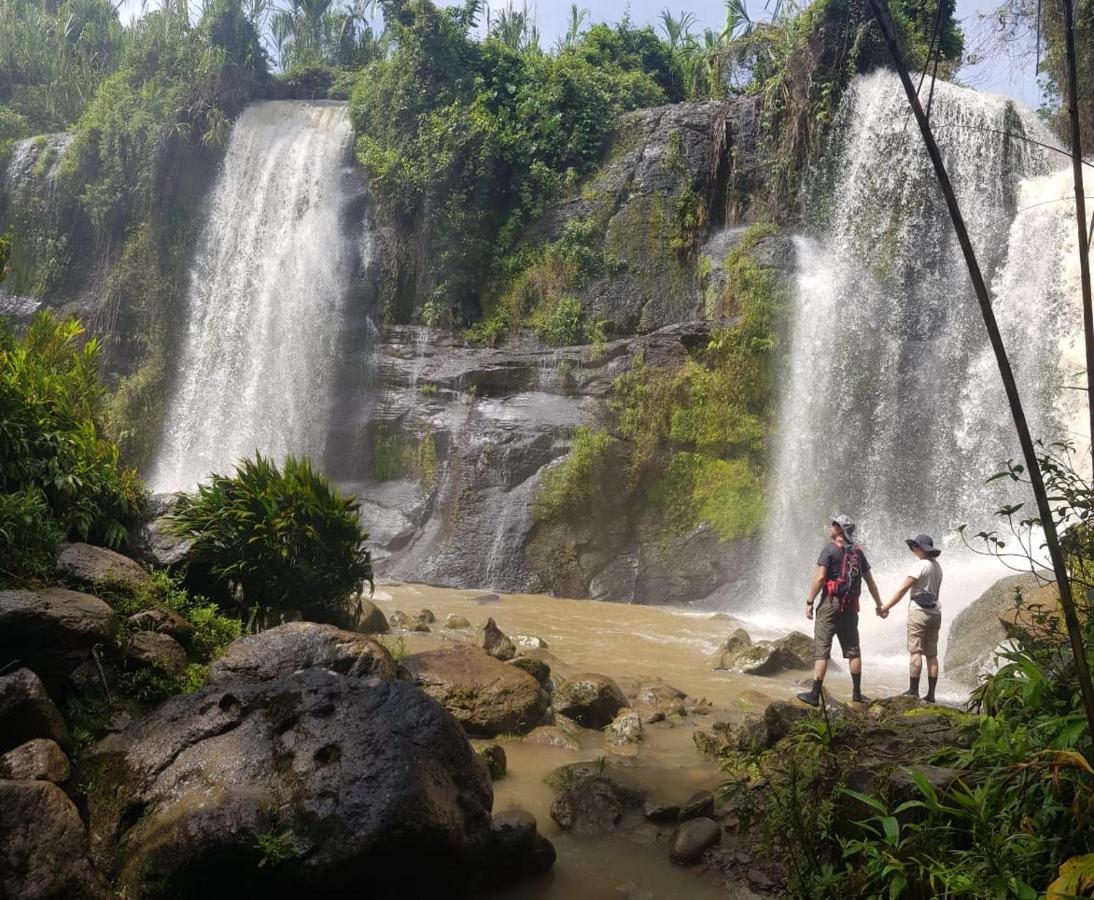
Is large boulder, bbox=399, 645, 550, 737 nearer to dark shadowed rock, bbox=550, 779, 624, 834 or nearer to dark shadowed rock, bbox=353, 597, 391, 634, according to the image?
dark shadowed rock, bbox=550, 779, 624, 834

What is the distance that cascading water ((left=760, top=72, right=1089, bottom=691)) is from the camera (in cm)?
1445

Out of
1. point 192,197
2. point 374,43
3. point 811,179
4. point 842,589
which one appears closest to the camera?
point 842,589

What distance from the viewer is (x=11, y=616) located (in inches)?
178

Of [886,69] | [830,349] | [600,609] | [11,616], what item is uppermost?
[886,69]

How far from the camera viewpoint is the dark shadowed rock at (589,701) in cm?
666

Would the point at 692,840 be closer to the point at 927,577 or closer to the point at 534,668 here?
the point at 534,668

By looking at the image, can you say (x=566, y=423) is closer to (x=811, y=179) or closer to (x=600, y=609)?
(x=600, y=609)

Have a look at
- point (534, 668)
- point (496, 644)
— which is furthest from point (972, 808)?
point (496, 644)

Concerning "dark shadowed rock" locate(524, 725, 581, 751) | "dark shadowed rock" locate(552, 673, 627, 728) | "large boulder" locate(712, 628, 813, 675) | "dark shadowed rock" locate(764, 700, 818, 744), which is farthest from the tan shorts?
"dark shadowed rock" locate(524, 725, 581, 751)

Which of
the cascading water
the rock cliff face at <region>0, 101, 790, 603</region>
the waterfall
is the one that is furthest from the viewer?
the waterfall

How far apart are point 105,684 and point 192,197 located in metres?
19.4

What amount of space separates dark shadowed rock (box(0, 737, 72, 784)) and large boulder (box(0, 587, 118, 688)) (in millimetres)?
688

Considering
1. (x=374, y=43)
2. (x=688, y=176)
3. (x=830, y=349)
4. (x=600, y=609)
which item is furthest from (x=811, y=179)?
(x=374, y=43)

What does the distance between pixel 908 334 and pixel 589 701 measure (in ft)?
38.9
